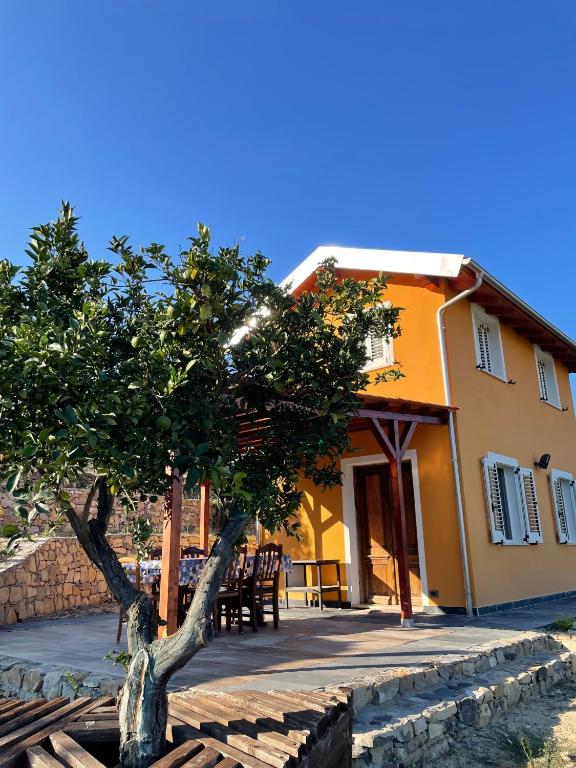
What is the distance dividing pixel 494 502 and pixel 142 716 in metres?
7.26

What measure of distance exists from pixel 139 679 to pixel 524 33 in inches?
412

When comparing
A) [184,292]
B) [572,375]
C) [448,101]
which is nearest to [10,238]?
[184,292]

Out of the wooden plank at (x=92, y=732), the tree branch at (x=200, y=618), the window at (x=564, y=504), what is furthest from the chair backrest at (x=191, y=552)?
the window at (x=564, y=504)

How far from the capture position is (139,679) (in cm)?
285

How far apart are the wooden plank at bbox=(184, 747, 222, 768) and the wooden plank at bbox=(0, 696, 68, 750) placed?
0.98 metres

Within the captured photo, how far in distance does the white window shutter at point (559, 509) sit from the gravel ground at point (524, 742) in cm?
611

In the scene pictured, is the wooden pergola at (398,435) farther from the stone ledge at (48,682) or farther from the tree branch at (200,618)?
the tree branch at (200,618)

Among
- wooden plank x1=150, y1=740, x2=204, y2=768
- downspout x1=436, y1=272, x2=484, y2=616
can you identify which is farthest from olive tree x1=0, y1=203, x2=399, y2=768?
downspout x1=436, y1=272, x2=484, y2=616

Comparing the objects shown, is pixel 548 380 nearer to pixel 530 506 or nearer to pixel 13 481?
pixel 530 506

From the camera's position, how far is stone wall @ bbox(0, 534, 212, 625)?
8930 millimetres

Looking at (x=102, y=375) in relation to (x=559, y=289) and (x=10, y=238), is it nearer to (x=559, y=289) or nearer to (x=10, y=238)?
(x=10, y=238)

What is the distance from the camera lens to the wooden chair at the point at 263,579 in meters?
6.96

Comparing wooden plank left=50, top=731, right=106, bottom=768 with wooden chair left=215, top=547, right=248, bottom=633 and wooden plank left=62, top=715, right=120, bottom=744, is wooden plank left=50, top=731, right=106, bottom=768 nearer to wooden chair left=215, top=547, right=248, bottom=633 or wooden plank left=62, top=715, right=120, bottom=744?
wooden plank left=62, top=715, right=120, bottom=744

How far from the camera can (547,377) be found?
12578 mm
